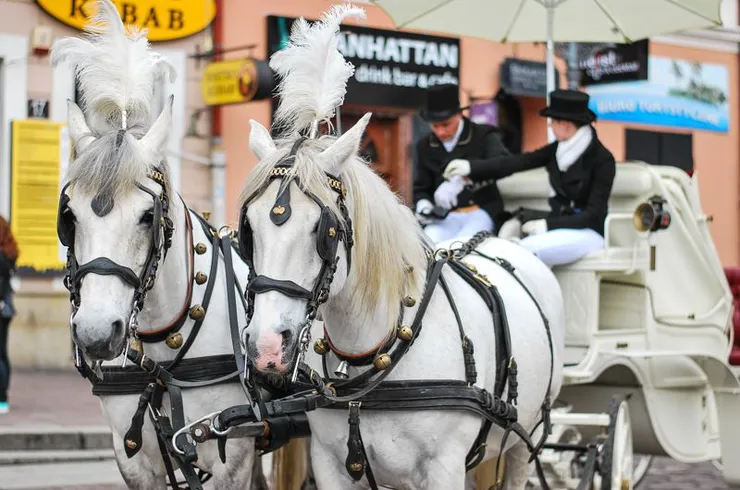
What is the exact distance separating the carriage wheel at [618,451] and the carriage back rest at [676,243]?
0.82m

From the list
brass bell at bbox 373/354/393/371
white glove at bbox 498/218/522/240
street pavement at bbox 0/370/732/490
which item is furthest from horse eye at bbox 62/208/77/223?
street pavement at bbox 0/370/732/490

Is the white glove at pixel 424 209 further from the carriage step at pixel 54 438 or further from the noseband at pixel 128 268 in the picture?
the carriage step at pixel 54 438

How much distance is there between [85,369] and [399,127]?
1294 centimetres

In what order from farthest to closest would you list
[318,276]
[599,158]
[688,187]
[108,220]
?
[688,187] < [599,158] < [108,220] < [318,276]

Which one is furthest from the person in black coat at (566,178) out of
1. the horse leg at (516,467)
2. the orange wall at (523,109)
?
the orange wall at (523,109)

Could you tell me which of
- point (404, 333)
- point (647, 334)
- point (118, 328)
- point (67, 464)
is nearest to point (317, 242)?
point (404, 333)

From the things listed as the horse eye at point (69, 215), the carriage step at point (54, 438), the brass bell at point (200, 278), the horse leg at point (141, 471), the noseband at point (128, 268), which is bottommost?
the carriage step at point (54, 438)

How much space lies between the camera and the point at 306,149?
442cm

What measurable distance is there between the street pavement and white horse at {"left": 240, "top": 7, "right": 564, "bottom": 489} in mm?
4560

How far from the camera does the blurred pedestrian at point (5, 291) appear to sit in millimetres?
11773

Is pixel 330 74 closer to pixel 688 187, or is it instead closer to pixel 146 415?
pixel 146 415

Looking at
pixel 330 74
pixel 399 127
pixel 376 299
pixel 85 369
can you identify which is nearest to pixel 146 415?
pixel 85 369

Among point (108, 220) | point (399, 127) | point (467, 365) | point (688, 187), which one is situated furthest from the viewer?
point (399, 127)

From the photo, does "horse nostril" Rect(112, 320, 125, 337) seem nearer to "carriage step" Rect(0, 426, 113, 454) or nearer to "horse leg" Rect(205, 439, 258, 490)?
"horse leg" Rect(205, 439, 258, 490)
